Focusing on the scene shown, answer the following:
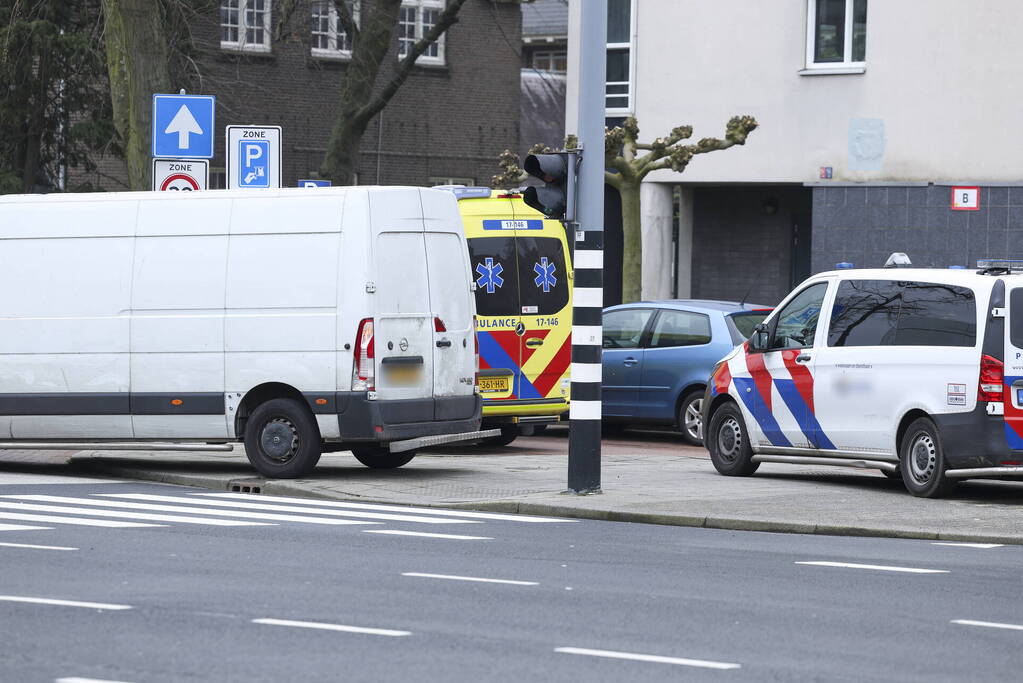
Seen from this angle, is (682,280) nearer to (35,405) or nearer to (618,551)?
(35,405)

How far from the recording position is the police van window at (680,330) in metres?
19.6

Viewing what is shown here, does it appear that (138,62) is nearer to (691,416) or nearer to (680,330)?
(680,330)

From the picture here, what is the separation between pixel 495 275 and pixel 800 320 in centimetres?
394

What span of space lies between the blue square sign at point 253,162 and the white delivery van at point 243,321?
274 centimetres

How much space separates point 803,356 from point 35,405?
6482 mm

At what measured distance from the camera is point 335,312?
1459cm

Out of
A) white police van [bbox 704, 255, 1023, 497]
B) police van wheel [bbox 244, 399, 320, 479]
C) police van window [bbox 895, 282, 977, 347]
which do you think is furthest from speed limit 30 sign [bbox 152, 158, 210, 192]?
police van window [bbox 895, 282, 977, 347]

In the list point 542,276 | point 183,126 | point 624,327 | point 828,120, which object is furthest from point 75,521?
point 828,120

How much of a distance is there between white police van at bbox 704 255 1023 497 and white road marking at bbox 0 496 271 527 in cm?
509

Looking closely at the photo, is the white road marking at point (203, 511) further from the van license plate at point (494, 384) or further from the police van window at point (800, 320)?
the van license plate at point (494, 384)

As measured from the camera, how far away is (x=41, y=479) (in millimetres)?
15461

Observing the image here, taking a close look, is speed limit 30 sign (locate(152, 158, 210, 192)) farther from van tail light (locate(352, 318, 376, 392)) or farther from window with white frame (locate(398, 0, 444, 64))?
window with white frame (locate(398, 0, 444, 64))

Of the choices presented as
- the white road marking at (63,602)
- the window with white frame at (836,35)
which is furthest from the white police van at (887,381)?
the window with white frame at (836,35)

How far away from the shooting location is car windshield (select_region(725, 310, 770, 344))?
1939 centimetres
